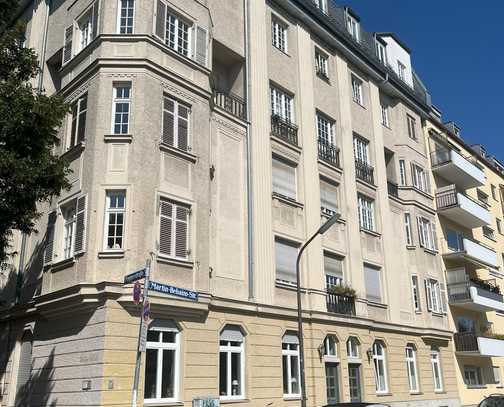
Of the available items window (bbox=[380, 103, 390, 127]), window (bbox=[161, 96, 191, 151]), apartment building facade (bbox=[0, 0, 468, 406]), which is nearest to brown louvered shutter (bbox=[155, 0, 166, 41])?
apartment building facade (bbox=[0, 0, 468, 406])

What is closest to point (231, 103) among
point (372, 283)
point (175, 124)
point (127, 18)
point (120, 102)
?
point (175, 124)

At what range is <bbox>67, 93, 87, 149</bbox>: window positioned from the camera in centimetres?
1744

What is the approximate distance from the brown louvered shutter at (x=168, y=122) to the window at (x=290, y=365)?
8.30 meters

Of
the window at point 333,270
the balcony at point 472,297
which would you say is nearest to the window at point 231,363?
the window at point 333,270

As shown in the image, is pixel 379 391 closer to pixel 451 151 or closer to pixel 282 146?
pixel 282 146

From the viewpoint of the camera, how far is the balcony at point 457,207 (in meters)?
32.7

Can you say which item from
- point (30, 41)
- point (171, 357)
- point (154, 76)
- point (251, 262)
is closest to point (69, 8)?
point (30, 41)

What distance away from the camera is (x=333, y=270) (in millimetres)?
23562

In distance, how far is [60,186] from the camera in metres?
14.1

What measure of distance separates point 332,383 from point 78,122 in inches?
531

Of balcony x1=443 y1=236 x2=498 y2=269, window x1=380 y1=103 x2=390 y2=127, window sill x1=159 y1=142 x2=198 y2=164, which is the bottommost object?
window sill x1=159 y1=142 x2=198 y2=164

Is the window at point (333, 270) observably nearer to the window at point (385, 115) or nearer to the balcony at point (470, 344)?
the window at point (385, 115)

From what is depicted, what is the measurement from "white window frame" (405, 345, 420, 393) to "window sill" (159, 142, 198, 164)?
51.0 ft

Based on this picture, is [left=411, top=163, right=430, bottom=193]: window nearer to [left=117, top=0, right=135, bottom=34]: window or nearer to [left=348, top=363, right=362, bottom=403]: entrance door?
[left=348, top=363, right=362, bottom=403]: entrance door
